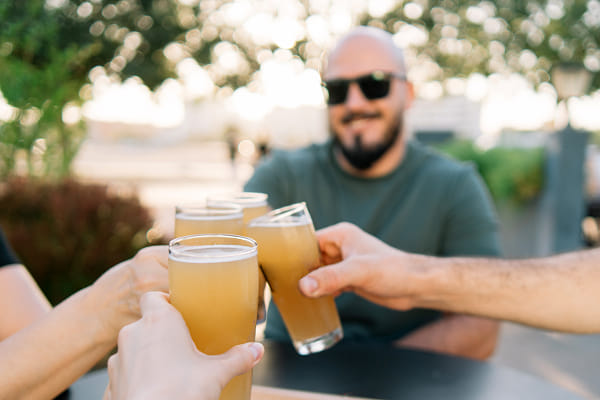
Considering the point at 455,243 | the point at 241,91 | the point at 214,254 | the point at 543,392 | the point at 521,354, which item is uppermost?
the point at 241,91

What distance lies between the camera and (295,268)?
151 centimetres

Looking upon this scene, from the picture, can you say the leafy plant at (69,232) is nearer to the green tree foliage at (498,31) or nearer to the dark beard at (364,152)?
the dark beard at (364,152)

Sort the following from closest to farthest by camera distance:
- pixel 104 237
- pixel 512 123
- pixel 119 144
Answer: pixel 104 237 → pixel 512 123 → pixel 119 144

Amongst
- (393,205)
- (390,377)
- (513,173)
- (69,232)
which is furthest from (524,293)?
(513,173)

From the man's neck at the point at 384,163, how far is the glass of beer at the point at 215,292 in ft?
5.88

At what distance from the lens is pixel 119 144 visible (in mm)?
38875

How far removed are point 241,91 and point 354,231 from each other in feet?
33.4

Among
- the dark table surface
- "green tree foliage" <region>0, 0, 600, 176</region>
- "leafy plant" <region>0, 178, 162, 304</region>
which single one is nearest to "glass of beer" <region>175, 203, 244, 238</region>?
the dark table surface

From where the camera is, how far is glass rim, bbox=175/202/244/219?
62.6 inches

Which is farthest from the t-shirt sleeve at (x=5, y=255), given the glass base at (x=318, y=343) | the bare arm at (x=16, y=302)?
the glass base at (x=318, y=343)

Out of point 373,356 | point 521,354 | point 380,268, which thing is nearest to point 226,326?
point 380,268

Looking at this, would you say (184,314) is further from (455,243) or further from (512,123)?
(512,123)

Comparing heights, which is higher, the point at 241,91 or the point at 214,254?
the point at 241,91

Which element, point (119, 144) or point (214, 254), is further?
point (119, 144)
